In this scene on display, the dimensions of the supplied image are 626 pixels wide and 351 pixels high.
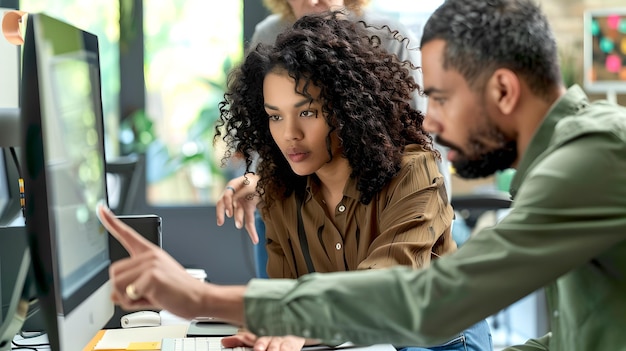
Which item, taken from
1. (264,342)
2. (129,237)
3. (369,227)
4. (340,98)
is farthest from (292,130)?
(129,237)

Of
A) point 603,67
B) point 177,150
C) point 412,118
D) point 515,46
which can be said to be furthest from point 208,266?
point 515,46

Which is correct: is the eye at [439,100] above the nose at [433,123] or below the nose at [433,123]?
above

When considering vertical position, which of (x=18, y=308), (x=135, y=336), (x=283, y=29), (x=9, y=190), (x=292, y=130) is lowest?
(x=135, y=336)

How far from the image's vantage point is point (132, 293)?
0.92 meters

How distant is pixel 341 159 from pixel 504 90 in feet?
2.81

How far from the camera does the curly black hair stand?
1.77m

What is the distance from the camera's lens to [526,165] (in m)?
1.05

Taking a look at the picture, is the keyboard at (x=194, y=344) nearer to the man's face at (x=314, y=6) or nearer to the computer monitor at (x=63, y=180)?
the computer monitor at (x=63, y=180)

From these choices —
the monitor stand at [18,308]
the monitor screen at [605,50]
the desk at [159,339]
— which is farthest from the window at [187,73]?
the monitor stand at [18,308]

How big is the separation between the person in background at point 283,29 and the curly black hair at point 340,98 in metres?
0.10

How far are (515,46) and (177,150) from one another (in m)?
3.55

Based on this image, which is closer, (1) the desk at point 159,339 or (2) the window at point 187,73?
(1) the desk at point 159,339

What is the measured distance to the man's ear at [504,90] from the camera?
1.00 metres

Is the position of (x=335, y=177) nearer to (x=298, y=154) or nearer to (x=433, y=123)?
(x=298, y=154)
